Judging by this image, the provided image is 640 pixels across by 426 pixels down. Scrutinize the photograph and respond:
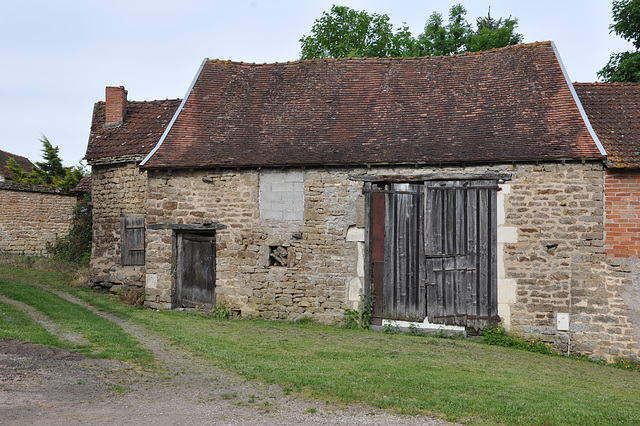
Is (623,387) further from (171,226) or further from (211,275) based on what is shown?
(171,226)

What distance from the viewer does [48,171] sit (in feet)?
94.9

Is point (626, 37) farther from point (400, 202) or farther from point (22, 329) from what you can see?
point (22, 329)

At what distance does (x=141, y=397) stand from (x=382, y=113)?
884 centimetres

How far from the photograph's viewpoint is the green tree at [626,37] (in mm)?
17484

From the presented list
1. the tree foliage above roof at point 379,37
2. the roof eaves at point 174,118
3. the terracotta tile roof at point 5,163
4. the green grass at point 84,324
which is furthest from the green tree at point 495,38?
the terracotta tile roof at point 5,163

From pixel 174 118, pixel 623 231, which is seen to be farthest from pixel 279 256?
pixel 623 231

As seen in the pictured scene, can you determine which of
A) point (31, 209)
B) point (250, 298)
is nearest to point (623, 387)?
point (250, 298)

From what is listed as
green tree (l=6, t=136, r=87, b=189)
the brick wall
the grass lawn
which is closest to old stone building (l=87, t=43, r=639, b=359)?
the brick wall

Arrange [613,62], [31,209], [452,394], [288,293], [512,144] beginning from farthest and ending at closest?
[31,209] < [613,62] < [288,293] < [512,144] < [452,394]

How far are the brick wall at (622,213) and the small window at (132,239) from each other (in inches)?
428

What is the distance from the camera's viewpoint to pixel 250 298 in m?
12.4

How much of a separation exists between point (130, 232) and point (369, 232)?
6.69m

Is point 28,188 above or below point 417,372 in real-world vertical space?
above

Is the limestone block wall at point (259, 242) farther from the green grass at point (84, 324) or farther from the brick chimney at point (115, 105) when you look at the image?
the brick chimney at point (115, 105)
